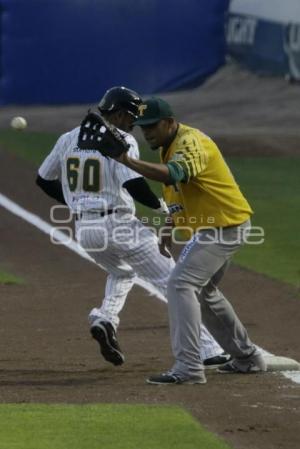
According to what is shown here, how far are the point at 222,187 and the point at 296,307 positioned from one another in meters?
3.55

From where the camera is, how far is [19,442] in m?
6.73

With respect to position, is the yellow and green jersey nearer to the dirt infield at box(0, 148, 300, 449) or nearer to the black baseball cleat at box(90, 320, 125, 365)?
the black baseball cleat at box(90, 320, 125, 365)

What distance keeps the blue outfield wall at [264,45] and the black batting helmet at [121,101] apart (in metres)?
20.8

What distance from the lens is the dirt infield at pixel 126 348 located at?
24.7 feet

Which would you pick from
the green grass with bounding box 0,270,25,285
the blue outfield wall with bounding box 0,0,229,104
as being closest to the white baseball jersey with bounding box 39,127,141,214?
the green grass with bounding box 0,270,25,285

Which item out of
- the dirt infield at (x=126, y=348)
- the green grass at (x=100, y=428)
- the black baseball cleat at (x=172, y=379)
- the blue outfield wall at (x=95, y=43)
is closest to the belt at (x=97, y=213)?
the dirt infield at (x=126, y=348)

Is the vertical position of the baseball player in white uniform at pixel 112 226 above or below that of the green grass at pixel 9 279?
above

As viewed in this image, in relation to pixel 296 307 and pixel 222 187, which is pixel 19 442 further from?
pixel 296 307

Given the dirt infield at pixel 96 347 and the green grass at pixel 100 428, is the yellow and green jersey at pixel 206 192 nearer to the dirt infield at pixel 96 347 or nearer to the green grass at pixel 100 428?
the dirt infield at pixel 96 347

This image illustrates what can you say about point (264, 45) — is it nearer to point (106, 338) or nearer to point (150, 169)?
point (106, 338)

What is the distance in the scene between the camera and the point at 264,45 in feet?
99.8

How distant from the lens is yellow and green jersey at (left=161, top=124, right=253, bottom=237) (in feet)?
27.3

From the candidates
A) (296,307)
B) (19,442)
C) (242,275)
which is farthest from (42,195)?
(19,442)

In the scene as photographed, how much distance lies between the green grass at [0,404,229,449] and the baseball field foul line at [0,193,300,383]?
149 cm
